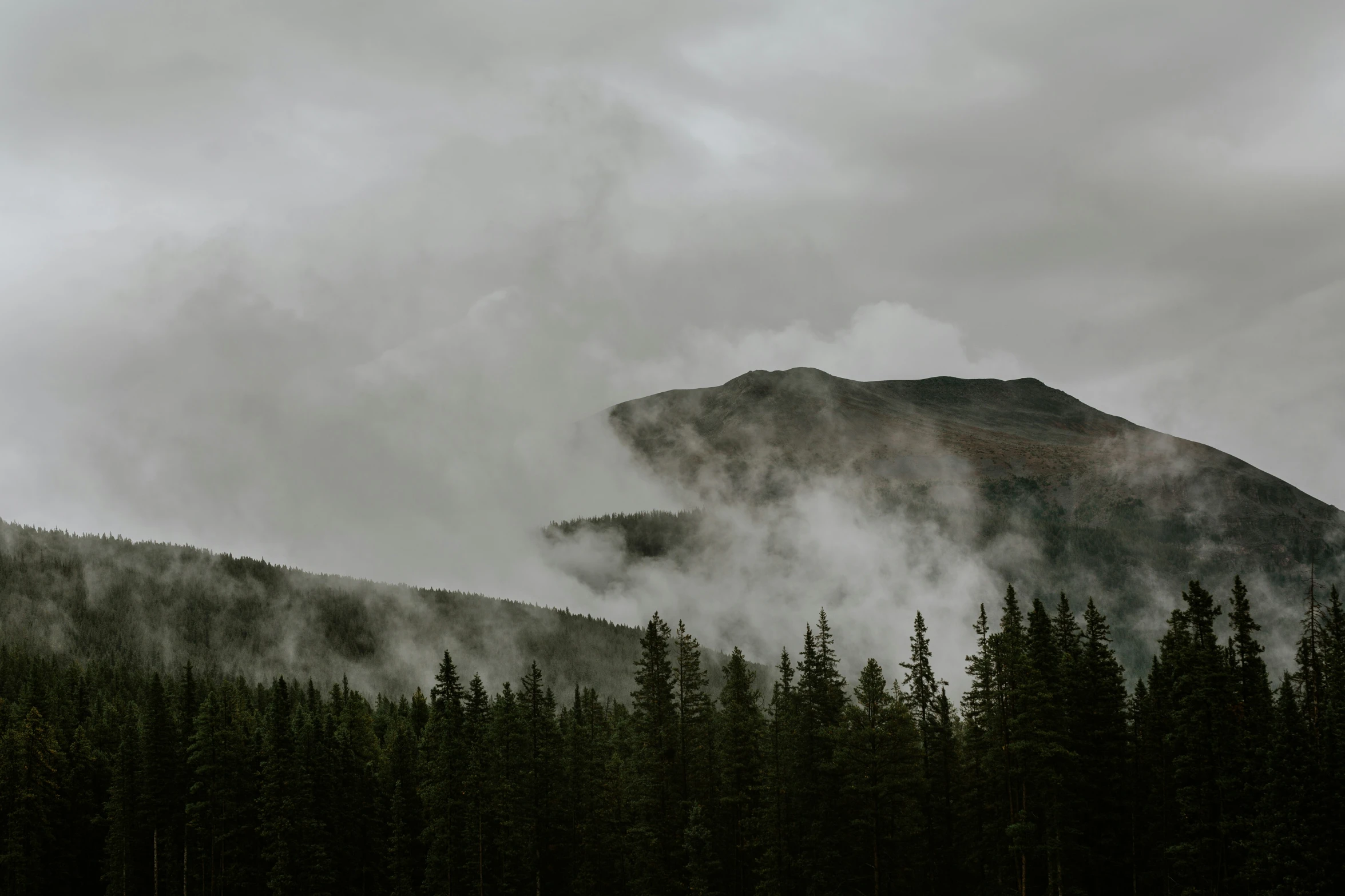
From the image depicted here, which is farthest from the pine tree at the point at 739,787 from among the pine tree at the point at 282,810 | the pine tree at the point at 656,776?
the pine tree at the point at 282,810

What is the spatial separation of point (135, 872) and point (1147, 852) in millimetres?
64645

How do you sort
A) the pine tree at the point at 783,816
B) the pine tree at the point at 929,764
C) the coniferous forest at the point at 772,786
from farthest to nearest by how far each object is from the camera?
1. the pine tree at the point at 929,764
2. the pine tree at the point at 783,816
3. the coniferous forest at the point at 772,786

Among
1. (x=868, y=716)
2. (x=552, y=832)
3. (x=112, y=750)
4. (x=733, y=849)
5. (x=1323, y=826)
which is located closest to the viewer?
(x=1323, y=826)

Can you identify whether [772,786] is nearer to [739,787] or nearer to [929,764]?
[739,787]

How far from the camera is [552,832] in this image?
73938 mm

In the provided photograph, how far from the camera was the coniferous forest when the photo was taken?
52.1 m

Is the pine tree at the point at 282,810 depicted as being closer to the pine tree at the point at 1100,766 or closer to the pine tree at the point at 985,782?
the pine tree at the point at 985,782

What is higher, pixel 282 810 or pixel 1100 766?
pixel 282 810

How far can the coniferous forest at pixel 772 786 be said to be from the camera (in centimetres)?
5206

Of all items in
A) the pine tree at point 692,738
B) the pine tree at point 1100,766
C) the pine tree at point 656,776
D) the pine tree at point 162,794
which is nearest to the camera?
the pine tree at point 1100,766

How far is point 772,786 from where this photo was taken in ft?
202

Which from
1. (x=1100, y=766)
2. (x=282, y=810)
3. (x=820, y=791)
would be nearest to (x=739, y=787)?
(x=820, y=791)

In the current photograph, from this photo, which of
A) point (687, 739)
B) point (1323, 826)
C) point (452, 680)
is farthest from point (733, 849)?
point (1323, 826)

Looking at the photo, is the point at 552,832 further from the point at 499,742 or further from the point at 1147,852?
the point at 1147,852
